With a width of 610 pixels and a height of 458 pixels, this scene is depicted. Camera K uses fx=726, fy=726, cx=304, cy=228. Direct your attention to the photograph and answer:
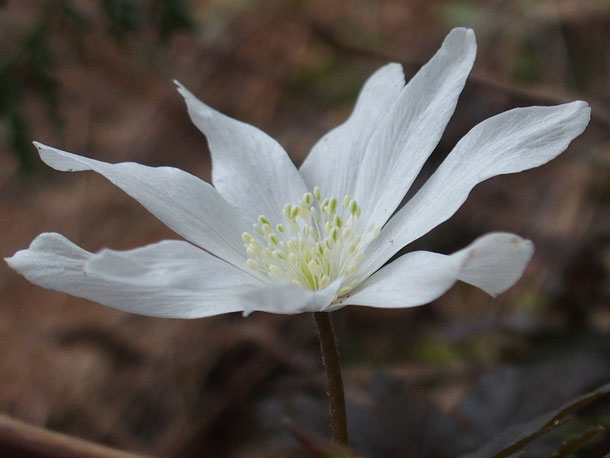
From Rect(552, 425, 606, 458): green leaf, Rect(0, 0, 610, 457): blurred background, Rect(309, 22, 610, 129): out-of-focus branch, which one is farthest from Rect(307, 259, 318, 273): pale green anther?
Rect(309, 22, 610, 129): out-of-focus branch

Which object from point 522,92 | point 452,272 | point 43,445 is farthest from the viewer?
point 522,92

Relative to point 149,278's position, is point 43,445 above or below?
below

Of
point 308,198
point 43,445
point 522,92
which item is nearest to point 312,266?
point 308,198

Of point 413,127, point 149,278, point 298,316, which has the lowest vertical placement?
point 298,316

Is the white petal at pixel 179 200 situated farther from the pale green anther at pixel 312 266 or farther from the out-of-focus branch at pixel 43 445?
the out-of-focus branch at pixel 43 445

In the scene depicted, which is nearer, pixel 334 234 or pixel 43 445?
pixel 43 445

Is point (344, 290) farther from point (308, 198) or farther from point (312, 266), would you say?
point (308, 198)

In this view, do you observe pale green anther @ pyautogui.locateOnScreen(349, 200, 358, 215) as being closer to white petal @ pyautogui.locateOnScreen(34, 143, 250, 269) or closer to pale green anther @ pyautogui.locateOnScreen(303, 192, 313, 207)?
pale green anther @ pyautogui.locateOnScreen(303, 192, 313, 207)
